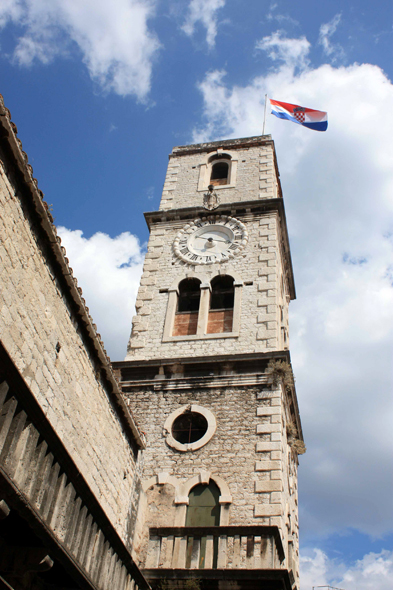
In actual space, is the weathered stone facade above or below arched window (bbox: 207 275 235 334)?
below

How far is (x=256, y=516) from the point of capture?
1151cm

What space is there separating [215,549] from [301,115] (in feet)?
57.8

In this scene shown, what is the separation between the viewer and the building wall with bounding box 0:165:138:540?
796cm

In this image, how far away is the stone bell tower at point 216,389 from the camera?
10.4m

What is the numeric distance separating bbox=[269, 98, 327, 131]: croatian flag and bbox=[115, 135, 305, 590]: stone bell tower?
10.9ft

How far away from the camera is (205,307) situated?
15992 millimetres

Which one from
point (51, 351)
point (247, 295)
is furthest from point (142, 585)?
point (247, 295)

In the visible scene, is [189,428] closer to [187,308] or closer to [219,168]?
[187,308]

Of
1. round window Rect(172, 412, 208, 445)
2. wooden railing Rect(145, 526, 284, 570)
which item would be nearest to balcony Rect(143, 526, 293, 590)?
wooden railing Rect(145, 526, 284, 570)

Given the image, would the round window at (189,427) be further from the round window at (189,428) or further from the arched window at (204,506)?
the arched window at (204,506)

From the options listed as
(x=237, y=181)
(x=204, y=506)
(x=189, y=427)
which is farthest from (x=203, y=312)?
A: (x=237, y=181)

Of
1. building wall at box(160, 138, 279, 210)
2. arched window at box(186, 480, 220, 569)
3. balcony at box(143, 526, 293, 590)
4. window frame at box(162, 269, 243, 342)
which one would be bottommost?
balcony at box(143, 526, 293, 590)

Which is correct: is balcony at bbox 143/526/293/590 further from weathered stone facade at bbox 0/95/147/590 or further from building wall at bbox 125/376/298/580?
building wall at bbox 125/376/298/580

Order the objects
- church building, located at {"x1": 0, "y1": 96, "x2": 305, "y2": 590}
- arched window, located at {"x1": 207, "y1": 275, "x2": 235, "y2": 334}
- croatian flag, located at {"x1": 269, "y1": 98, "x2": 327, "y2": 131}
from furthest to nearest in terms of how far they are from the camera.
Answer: croatian flag, located at {"x1": 269, "y1": 98, "x2": 327, "y2": 131} < arched window, located at {"x1": 207, "y1": 275, "x2": 235, "y2": 334} < church building, located at {"x1": 0, "y1": 96, "x2": 305, "y2": 590}
